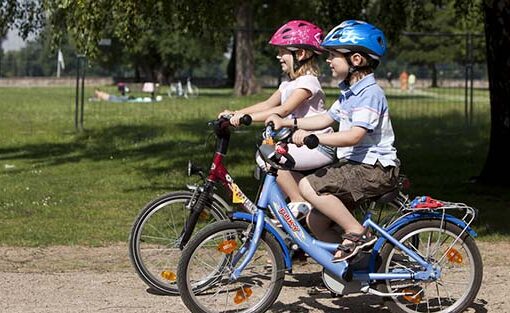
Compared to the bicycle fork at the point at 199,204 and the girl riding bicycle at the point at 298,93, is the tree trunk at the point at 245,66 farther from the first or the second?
the bicycle fork at the point at 199,204

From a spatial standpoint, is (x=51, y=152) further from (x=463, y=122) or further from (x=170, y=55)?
(x=170, y=55)

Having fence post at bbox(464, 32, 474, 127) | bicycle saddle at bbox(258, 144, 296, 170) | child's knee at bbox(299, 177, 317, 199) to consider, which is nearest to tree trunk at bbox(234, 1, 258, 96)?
fence post at bbox(464, 32, 474, 127)

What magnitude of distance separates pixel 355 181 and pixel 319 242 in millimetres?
442

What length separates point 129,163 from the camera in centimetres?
1536

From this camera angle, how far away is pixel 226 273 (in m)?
5.75

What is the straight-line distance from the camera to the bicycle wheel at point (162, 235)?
641cm

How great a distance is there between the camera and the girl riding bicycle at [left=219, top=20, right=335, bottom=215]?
6.20 m

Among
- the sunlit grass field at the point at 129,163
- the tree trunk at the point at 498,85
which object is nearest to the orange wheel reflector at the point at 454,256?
the sunlit grass field at the point at 129,163

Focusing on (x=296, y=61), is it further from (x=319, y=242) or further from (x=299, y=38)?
(x=319, y=242)

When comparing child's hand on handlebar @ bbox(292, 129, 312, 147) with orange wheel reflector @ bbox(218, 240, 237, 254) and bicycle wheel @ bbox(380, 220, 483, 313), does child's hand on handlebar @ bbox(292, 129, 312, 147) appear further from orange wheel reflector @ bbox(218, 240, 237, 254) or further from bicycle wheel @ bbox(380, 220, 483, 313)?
bicycle wheel @ bbox(380, 220, 483, 313)

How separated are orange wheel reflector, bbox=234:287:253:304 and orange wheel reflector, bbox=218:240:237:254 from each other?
10.2 inches

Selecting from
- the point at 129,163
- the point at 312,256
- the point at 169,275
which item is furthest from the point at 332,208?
the point at 129,163

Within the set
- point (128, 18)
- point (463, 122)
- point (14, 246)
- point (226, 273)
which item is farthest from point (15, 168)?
point (463, 122)

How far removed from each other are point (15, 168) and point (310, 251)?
32.1 feet
